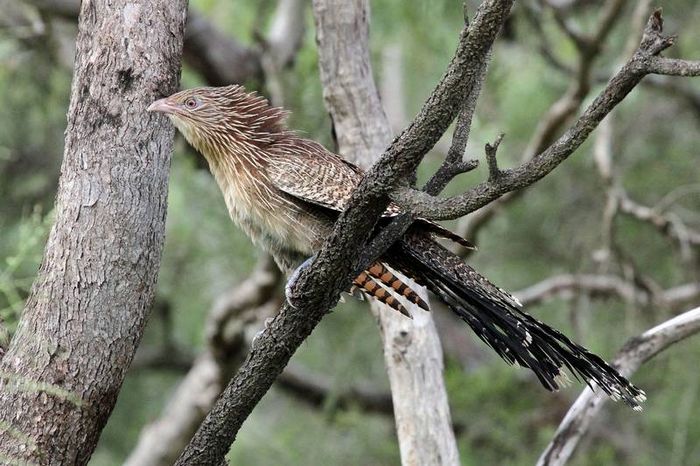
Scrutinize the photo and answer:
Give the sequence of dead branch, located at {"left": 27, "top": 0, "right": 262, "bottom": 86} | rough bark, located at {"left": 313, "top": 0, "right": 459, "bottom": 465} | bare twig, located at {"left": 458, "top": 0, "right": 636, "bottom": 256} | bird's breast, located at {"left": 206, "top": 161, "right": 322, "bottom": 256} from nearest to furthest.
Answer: bird's breast, located at {"left": 206, "top": 161, "right": 322, "bottom": 256} → rough bark, located at {"left": 313, "top": 0, "right": 459, "bottom": 465} → bare twig, located at {"left": 458, "top": 0, "right": 636, "bottom": 256} → dead branch, located at {"left": 27, "top": 0, "right": 262, "bottom": 86}

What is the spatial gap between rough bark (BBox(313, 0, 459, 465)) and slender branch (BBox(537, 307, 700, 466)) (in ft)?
1.85

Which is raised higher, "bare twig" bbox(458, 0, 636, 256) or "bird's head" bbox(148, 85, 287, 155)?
"bare twig" bbox(458, 0, 636, 256)

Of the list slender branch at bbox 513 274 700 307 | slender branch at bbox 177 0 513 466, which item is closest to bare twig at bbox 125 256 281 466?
slender branch at bbox 513 274 700 307

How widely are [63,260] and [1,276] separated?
29.0 inches

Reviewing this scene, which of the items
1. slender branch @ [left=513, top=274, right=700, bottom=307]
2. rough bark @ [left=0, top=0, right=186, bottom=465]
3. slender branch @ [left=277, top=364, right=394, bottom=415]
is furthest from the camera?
slender branch @ [left=277, top=364, right=394, bottom=415]

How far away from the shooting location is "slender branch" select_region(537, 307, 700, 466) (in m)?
3.79

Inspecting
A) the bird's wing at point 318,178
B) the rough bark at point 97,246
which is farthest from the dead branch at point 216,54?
the rough bark at point 97,246

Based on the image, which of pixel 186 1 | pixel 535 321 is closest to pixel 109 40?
pixel 186 1

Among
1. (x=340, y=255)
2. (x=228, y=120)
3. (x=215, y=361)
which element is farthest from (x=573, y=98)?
(x=340, y=255)

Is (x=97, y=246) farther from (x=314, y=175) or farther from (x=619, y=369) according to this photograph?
(x=619, y=369)

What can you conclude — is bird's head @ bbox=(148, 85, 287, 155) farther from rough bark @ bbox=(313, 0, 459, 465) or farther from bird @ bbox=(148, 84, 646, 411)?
rough bark @ bbox=(313, 0, 459, 465)

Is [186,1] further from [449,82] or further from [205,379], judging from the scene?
[205,379]

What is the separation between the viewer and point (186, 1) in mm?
3553

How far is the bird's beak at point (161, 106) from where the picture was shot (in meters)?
3.36
